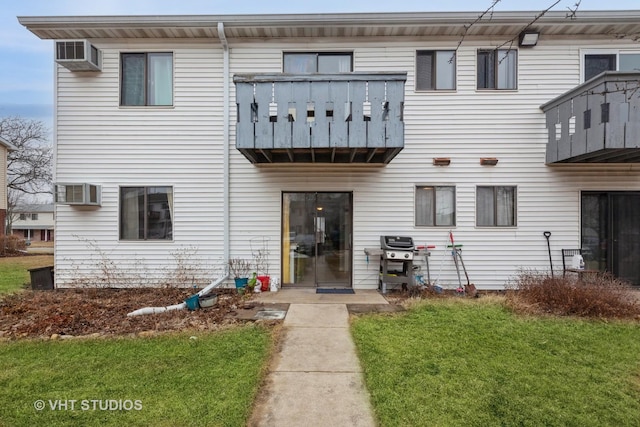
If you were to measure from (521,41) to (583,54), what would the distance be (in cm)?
145

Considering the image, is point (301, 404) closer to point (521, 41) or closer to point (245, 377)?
point (245, 377)

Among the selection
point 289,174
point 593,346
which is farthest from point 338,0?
point 593,346

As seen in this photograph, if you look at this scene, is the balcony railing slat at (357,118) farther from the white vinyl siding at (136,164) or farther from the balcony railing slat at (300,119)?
the white vinyl siding at (136,164)

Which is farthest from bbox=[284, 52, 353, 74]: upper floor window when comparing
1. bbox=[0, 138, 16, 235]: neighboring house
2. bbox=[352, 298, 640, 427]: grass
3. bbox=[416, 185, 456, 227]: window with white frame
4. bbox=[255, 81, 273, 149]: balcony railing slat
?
bbox=[0, 138, 16, 235]: neighboring house

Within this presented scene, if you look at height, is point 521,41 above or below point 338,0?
below

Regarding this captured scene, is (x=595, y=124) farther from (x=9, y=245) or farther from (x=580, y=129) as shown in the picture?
(x=9, y=245)

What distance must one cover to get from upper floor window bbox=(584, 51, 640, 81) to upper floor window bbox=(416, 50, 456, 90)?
3.02 m

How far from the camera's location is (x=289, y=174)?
23.8 feet

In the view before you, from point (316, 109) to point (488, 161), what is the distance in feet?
13.6

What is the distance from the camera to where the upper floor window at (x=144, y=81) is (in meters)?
7.30

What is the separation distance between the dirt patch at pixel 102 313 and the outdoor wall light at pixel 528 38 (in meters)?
8.17

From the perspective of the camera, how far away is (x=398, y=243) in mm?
6684

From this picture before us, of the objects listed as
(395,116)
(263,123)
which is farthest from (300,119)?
(395,116)

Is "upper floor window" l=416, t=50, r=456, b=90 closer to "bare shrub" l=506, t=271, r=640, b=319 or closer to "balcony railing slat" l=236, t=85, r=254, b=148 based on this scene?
"balcony railing slat" l=236, t=85, r=254, b=148
